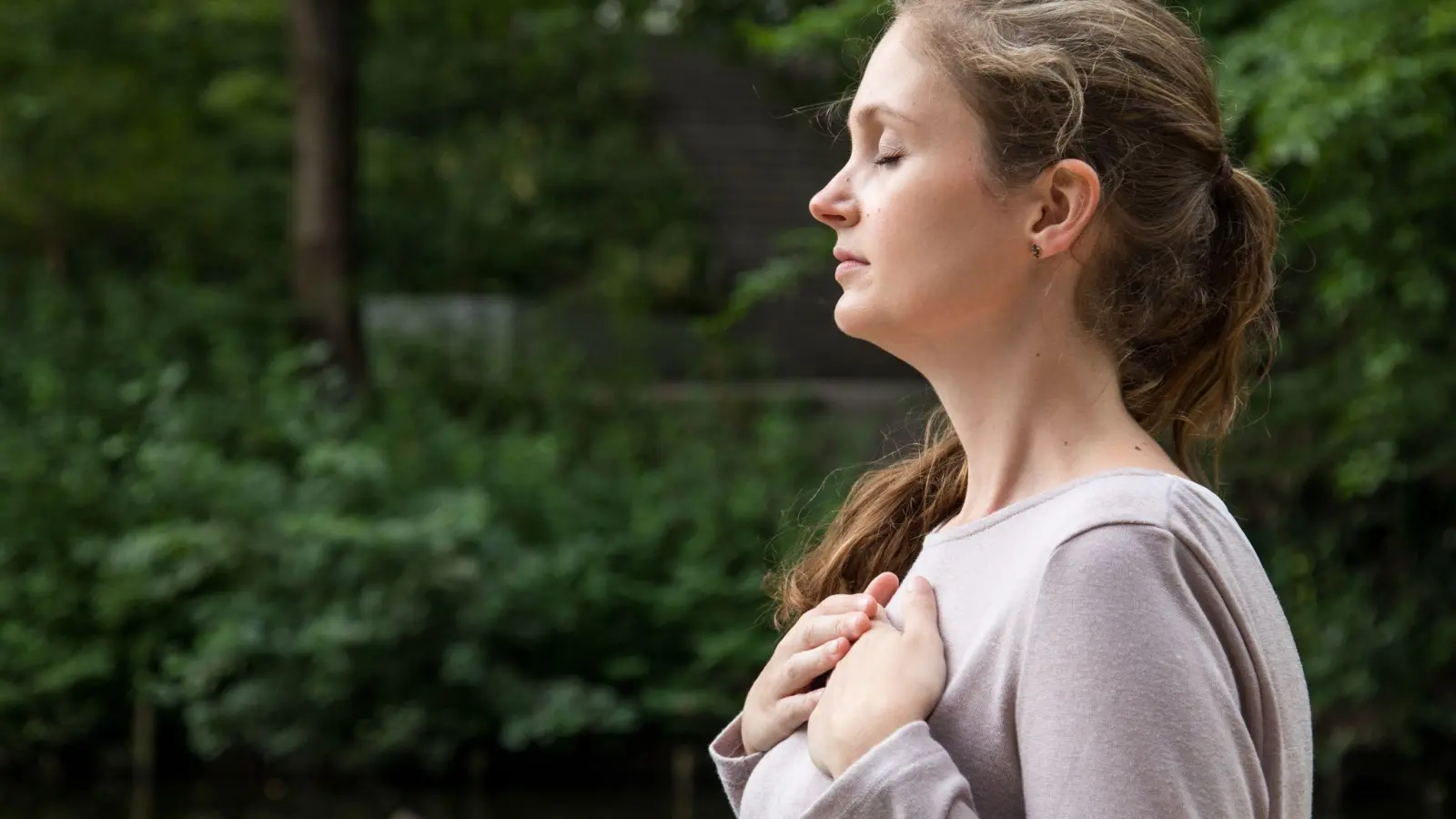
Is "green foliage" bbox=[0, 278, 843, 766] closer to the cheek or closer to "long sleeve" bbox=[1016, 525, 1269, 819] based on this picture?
the cheek

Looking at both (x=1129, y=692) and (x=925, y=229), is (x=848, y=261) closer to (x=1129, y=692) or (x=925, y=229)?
(x=925, y=229)

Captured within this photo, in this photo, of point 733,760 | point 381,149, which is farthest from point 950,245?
point 381,149

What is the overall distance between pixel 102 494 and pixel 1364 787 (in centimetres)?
577

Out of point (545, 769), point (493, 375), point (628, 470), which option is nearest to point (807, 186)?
point (493, 375)

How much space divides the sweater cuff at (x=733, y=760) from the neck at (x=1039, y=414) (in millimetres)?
307

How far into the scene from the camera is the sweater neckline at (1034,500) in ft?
4.12

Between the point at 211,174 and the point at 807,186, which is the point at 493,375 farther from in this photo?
the point at 807,186

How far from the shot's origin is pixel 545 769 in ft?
24.4

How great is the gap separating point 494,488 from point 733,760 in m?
6.52

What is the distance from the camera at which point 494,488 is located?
7.93 metres

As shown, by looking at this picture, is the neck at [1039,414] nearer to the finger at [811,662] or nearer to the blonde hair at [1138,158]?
the blonde hair at [1138,158]

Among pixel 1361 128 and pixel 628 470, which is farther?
pixel 628 470

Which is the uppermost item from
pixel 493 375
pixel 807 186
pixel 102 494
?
pixel 102 494

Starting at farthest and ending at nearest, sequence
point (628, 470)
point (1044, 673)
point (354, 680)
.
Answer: point (628, 470), point (354, 680), point (1044, 673)
